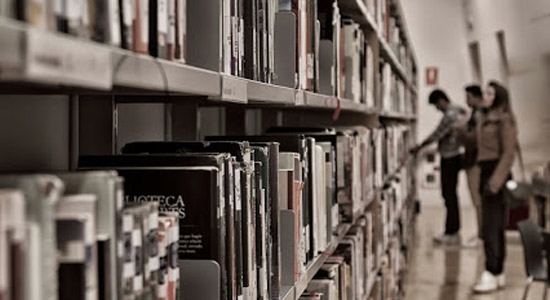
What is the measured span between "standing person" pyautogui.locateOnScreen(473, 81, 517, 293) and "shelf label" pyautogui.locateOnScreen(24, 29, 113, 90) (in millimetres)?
5860

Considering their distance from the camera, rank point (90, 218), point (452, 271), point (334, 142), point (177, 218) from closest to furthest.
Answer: point (90, 218) → point (177, 218) → point (334, 142) → point (452, 271)

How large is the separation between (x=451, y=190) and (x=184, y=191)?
7.90 metres

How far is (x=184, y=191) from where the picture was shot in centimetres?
132

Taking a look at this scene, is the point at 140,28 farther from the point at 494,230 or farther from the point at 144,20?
the point at 494,230

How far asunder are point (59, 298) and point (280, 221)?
3.67 feet

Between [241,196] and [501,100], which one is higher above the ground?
[501,100]

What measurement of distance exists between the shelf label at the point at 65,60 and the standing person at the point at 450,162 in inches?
315

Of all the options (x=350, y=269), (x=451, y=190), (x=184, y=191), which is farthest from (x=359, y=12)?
(x=451, y=190)

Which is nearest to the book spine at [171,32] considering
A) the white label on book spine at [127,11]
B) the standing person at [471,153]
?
the white label on book spine at [127,11]

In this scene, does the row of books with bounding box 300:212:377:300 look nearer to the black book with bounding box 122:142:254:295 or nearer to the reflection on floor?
the black book with bounding box 122:142:254:295

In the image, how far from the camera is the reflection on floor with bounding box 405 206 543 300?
6257 millimetres

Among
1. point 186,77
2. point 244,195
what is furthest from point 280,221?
point 186,77

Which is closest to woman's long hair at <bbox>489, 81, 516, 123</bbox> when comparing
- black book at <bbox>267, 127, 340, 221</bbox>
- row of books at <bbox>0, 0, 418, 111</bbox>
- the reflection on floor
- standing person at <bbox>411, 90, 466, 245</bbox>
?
the reflection on floor

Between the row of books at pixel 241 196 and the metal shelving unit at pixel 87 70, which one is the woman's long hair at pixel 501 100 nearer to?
the row of books at pixel 241 196
